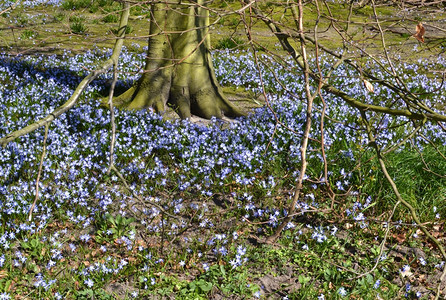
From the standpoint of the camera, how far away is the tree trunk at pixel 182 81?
18.5 feet

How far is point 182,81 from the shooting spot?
19.1 ft

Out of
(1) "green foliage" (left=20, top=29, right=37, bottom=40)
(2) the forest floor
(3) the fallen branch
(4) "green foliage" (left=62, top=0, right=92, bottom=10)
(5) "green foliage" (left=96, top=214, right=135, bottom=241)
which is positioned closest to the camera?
(3) the fallen branch

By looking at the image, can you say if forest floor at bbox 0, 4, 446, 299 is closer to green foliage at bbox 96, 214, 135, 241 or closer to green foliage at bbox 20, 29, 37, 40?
green foliage at bbox 96, 214, 135, 241

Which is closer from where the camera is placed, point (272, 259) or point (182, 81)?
point (272, 259)

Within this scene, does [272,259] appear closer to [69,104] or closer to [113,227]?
[113,227]

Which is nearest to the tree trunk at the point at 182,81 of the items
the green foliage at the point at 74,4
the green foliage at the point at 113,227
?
the green foliage at the point at 113,227

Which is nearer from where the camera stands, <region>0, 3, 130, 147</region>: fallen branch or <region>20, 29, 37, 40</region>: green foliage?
<region>0, 3, 130, 147</region>: fallen branch

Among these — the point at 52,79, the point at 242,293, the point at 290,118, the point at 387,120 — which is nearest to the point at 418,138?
the point at 387,120

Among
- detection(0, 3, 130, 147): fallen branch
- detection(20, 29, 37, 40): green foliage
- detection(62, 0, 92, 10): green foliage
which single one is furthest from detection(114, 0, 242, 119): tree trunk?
detection(62, 0, 92, 10): green foliage

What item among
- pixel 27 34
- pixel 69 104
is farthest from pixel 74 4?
pixel 69 104

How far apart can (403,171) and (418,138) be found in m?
1.27

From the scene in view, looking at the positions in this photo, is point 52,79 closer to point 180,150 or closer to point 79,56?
point 79,56

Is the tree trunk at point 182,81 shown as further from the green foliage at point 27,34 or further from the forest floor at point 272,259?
the green foliage at point 27,34

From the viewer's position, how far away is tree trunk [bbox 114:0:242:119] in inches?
222
